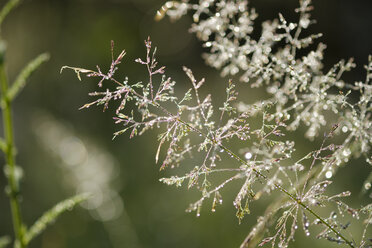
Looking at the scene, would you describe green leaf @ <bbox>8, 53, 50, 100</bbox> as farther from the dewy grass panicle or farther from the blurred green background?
the blurred green background

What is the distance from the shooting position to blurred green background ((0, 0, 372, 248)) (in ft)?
7.52

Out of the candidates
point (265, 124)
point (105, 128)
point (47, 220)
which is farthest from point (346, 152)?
point (105, 128)

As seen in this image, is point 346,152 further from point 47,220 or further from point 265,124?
point 47,220

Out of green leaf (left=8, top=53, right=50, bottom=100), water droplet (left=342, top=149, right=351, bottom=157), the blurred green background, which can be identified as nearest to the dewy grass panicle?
water droplet (left=342, top=149, right=351, bottom=157)

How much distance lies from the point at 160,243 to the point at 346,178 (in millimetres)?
1149

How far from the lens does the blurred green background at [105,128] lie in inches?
90.2

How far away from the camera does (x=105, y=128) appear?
9.89ft

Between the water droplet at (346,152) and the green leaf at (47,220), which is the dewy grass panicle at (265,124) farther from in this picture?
the green leaf at (47,220)

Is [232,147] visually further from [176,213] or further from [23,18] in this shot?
[23,18]

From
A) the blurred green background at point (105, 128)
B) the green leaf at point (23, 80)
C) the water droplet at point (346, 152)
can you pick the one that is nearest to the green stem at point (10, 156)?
the green leaf at point (23, 80)

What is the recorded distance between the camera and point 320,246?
6.41 feet

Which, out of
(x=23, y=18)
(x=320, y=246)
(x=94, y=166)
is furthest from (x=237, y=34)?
(x=23, y=18)

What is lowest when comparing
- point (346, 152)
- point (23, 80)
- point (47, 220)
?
point (346, 152)

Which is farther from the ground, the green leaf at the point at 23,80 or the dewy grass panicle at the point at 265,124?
the green leaf at the point at 23,80
